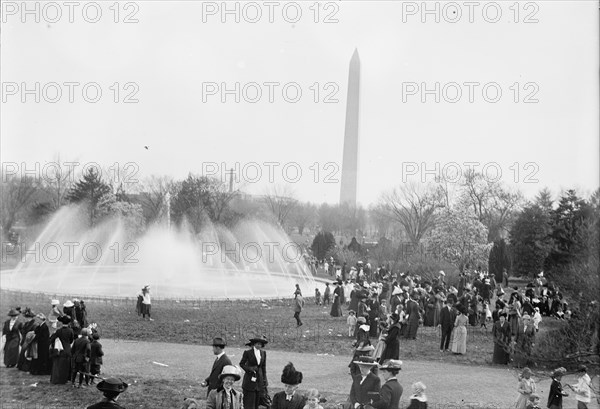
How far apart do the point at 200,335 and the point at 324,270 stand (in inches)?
1232

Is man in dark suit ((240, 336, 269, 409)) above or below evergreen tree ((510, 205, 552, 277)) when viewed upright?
below

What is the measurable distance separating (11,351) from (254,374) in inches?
290

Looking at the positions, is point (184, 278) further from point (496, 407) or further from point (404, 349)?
point (496, 407)

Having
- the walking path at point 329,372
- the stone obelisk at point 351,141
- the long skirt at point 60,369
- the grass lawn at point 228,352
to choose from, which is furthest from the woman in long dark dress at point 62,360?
the stone obelisk at point 351,141

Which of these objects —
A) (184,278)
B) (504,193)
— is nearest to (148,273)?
(184,278)

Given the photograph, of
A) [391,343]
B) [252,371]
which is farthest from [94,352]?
[391,343]

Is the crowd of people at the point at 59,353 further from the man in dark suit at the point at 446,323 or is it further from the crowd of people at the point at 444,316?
the man in dark suit at the point at 446,323

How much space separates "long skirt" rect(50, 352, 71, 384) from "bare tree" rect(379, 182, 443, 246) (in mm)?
45546

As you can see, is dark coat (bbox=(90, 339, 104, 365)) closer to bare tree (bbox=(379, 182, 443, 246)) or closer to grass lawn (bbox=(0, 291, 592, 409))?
grass lawn (bbox=(0, 291, 592, 409))

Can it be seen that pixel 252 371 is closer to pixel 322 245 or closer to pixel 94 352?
pixel 94 352

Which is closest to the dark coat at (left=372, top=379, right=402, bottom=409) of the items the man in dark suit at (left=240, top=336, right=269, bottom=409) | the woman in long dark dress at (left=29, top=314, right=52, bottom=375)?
the man in dark suit at (left=240, top=336, right=269, bottom=409)

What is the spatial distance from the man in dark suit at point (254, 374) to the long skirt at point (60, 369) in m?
4.75

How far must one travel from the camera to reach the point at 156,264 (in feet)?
126

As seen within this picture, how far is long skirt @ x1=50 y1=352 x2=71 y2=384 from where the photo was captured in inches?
496
